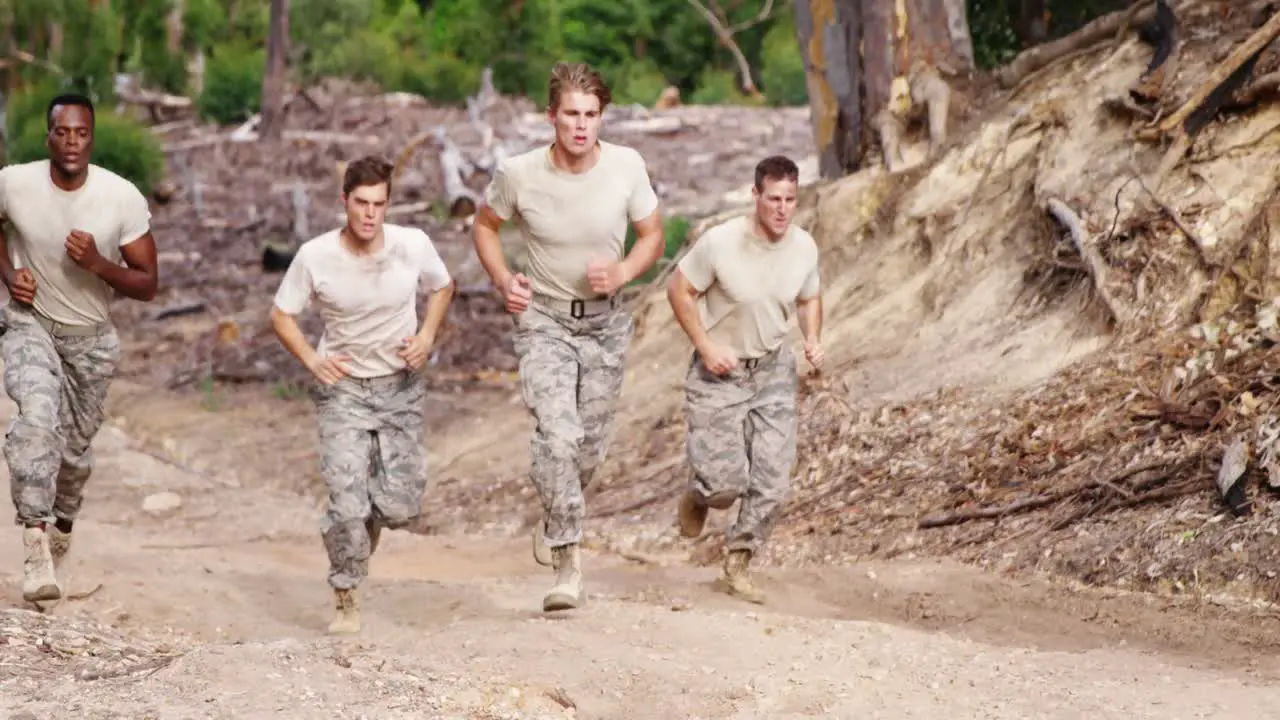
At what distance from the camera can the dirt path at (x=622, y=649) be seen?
6.58 metres

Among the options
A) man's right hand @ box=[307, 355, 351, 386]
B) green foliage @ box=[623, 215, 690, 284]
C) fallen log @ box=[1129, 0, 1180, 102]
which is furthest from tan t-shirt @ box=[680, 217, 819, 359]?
green foliage @ box=[623, 215, 690, 284]

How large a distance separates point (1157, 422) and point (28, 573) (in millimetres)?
5146

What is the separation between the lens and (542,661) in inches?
279

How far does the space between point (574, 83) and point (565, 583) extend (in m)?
1.96

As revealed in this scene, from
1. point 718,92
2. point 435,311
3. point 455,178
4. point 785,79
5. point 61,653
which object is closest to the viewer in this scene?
point 61,653

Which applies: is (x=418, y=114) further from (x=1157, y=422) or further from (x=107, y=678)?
(x=107, y=678)

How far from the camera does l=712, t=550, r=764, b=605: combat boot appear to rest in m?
8.80

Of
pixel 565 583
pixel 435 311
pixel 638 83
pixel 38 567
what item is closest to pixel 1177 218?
pixel 565 583

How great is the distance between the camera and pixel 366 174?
764cm

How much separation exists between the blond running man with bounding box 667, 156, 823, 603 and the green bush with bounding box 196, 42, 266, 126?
29.3 metres

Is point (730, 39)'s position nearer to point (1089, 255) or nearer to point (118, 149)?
point (118, 149)

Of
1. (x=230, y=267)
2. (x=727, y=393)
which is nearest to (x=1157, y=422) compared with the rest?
(x=727, y=393)

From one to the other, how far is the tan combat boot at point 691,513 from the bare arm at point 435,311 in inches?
56.2

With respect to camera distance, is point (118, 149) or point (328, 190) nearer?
point (118, 149)
